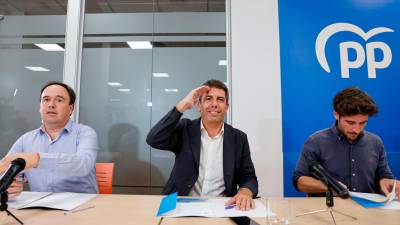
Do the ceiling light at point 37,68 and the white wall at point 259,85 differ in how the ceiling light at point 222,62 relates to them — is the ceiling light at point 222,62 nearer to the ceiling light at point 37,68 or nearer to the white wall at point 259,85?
the white wall at point 259,85

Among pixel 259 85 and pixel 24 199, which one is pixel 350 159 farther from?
pixel 24 199

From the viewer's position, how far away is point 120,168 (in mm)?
3316

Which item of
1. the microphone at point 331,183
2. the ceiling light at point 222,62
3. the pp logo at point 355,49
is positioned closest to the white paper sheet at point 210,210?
the microphone at point 331,183

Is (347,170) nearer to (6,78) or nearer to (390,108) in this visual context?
(390,108)

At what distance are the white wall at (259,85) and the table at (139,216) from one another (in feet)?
5.09

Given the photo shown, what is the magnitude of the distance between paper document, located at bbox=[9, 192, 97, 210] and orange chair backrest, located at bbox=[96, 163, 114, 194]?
1.47 ft

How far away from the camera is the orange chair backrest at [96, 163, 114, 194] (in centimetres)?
220

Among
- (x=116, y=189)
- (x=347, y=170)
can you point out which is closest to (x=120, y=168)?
(x=116, y=189)

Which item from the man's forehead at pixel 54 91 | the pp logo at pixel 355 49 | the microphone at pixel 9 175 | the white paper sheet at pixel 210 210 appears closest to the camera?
the microphone at pixel 9 175

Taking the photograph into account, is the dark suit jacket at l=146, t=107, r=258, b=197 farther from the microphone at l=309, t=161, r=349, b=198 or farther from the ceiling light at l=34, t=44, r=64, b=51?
the ceiling light at l=34, t=44, r=64, b=51

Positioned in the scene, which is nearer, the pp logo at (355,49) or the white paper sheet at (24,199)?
the white paper sheet at (24,199)

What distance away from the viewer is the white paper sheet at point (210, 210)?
1377 mm

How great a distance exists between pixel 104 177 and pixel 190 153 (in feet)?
2.29

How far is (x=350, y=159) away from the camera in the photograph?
2.08m
